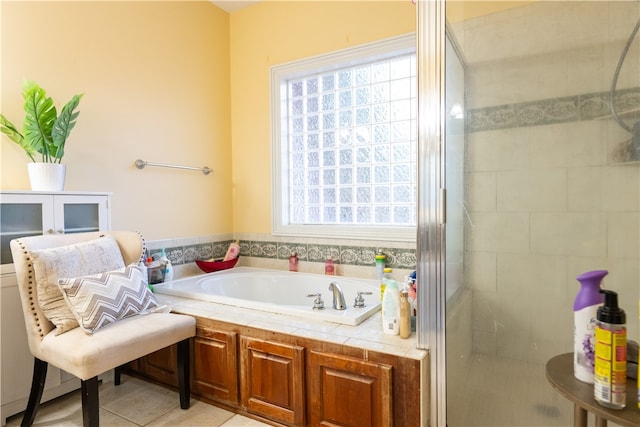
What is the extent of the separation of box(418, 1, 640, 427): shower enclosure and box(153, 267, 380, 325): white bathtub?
2.81 feet

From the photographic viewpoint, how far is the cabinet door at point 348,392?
149cm

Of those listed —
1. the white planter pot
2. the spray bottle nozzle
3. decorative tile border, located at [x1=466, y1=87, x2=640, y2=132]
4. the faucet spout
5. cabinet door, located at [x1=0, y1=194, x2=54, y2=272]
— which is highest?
decorative tile border, located at [x1=466, y1=87, x2=640, y2=132]

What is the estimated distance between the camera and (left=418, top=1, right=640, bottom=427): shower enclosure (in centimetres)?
141

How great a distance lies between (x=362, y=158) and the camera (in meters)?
2.87

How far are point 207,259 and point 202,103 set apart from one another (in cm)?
138

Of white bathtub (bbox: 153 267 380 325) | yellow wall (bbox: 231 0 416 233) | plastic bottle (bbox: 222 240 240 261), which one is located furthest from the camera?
plastic bottle (bbox: 222 240 240 261)

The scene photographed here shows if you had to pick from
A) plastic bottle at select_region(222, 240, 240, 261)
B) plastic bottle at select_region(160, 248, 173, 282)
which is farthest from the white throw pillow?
plastic bottle at select_region(222, 240, 240, 261)

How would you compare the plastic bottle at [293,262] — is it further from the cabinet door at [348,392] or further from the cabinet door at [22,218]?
the cabinet door at [22,218]

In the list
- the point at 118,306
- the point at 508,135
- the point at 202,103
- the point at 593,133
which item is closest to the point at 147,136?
the point at 202,103

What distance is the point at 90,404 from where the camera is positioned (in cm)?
151

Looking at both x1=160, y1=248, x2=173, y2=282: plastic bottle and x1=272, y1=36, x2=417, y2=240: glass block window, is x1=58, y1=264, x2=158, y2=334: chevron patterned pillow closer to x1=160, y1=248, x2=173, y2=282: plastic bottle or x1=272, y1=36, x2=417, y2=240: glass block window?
x1=160, y1=248, x2=173, y2=282: plastic bottle

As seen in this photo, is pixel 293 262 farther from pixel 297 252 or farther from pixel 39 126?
pixel 39 126

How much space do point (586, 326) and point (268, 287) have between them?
2297 mm

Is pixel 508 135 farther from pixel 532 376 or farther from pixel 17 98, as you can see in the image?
pixel 17 98
